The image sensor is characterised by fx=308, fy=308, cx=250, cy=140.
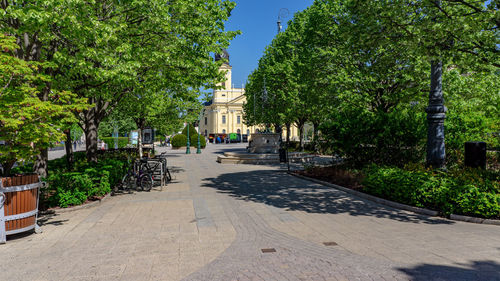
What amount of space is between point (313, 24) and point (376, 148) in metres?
11.2

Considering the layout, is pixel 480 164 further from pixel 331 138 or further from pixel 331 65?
pixel 331 65

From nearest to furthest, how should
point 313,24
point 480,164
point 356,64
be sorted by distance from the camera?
point 480,164
point 356,64
point 313,24

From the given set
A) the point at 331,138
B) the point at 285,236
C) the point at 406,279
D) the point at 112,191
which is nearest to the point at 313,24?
the point at 331,138

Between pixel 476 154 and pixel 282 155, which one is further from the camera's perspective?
pixel 282 155

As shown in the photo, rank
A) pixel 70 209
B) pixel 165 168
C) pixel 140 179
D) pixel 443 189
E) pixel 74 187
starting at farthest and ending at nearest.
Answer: pixel 165 168 < pixel 140 179 < pixel 74 187 < pixel 70 209 < pixel 443 189

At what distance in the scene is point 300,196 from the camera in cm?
986

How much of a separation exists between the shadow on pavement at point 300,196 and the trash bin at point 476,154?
423 centimetres

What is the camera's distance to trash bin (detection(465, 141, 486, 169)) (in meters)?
9.98

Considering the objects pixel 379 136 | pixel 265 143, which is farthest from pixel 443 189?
pixel 265 143

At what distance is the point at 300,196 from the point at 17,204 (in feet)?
23.8

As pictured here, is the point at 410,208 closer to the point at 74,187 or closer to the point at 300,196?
the point at 300,196

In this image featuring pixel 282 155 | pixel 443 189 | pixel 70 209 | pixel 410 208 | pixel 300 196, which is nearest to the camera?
pixel 443 189

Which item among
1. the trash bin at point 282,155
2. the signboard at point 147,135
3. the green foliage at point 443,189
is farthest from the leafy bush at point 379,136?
the signboard at point 147,135

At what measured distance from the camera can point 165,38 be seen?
38.7 feet
